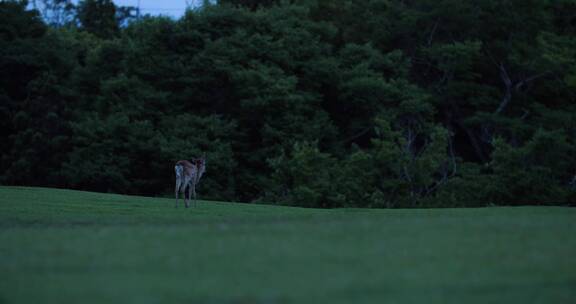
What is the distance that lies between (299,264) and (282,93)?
95.1 feet

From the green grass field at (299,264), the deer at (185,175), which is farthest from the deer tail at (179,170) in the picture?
the green grass field at (299,264)

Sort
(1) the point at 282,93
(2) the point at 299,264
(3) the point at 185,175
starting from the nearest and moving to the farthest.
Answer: (2) the point at 299,264, (3) the point at 185,175, (1) the point at 282,93

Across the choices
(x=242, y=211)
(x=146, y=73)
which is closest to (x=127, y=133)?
(x=146, y=73)

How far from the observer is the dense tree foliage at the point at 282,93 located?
120 ft

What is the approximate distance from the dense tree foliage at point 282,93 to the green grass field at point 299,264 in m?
20.6

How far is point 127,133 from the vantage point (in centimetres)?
3744

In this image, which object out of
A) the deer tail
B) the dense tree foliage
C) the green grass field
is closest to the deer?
the deer tail

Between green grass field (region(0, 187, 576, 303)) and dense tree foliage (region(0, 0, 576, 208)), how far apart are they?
2058cm

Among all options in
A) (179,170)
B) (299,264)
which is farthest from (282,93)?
(299,264)

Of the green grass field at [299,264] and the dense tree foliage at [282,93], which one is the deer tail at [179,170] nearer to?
the green grass field at [299,264]

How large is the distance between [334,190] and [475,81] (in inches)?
686

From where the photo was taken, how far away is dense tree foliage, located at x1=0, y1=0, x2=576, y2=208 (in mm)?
36656

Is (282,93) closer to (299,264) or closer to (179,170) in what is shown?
(179,170)

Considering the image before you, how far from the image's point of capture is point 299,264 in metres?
7.89
